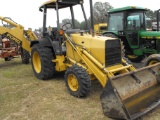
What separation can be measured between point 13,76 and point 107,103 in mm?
4528

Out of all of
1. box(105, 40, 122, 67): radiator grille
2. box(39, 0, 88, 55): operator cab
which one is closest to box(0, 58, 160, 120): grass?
box(105, 40, 122, 67): radiator grille

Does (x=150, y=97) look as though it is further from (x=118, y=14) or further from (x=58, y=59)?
(x=118, y=14)

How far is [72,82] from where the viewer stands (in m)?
5.38

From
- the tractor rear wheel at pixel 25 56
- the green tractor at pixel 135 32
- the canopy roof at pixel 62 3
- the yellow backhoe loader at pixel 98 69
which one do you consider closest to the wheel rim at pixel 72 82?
the yellow backhoe loader at pixel 98 69

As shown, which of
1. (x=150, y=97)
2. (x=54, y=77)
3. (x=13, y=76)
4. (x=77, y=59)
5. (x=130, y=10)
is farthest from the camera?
(x=130, y=10)

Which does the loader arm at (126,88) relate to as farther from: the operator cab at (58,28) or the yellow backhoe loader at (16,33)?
the yellow backhoe loader at (16,33)

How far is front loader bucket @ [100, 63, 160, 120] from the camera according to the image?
398 cm

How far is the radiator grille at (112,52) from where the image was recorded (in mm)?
5270

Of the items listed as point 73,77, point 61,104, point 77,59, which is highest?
point 77,59

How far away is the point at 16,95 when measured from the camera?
5.56 meters

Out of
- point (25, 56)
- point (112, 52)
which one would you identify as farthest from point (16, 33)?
point (112, 52)

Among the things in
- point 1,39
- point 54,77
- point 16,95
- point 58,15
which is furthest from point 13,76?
point 1,39

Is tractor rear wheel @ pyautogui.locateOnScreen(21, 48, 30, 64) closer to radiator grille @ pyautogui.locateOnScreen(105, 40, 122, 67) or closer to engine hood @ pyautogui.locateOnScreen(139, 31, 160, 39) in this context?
engine hood @ pyautogui.locateOnScreen(139, 31, 160, 39)

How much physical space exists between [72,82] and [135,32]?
183 inches
